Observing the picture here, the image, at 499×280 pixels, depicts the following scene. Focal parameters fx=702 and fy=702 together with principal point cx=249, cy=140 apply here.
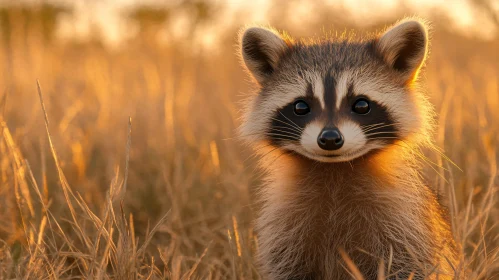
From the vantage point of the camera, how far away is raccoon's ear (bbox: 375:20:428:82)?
3941 mm

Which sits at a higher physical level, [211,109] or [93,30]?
[93,30]

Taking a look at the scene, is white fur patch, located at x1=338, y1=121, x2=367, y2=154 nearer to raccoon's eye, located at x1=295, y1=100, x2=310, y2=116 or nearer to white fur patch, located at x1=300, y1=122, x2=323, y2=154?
white fur patch, located at x1=300, y1=122, x2=323, y2=154

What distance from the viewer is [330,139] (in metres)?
3.35

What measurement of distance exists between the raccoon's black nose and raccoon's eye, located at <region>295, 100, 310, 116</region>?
0.37 meters

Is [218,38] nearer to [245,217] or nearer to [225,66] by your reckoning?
[225,66]

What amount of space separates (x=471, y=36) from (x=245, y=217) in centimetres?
518

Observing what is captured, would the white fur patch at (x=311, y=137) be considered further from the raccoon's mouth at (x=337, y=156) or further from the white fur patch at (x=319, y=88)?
the white fur patch at (x=319, y=88)

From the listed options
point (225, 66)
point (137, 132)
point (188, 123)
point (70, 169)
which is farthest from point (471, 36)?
point (70, 169)

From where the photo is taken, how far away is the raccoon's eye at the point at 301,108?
3756mm

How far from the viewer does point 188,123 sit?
23.7ft

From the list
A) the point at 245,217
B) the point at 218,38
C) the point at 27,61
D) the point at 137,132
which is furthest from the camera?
the point at 218,38

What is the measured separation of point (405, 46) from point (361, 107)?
0.57 meters

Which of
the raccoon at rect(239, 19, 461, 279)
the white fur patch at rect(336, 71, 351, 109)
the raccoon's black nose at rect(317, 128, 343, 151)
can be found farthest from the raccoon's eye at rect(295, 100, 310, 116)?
the raccoon's black nose at rect(317, 128, 343, 151)

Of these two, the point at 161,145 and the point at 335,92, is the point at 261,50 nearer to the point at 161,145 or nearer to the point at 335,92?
the point at 335,92
